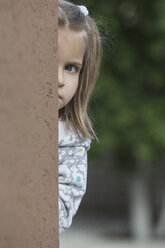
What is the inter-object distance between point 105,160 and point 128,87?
15.9 ft

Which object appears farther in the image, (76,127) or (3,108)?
(76,127)

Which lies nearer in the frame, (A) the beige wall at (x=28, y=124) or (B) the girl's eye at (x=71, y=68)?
(A) the beige wall at (x=28, y=124)

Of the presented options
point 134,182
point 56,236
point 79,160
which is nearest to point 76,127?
point 79,160

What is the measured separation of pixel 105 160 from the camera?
17906mm

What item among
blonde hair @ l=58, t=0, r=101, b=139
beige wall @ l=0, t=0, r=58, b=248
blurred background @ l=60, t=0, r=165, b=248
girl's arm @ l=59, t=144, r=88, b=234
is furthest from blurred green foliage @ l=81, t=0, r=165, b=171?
beige wall @ l=0, t=0, r=58, b=248

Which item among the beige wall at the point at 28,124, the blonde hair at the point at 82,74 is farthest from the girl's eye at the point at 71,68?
the beige wall at the point at 28,124

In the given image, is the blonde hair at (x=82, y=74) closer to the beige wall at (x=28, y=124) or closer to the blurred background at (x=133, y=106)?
the beige wall at (x=28, y=124)

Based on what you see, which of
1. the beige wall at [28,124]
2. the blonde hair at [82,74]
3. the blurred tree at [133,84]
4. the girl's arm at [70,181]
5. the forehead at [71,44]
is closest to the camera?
the beige wall at [28,124]

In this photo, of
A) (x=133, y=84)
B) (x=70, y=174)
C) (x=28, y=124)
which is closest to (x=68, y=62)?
(x=70, y=174)

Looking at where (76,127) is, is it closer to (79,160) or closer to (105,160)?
(79,160)

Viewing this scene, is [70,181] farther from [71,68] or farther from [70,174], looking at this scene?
[71,68]

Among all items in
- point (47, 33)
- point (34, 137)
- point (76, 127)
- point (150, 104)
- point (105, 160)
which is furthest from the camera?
point (105, 160)

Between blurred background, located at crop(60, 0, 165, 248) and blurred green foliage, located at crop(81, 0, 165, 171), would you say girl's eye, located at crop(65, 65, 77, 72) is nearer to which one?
blurred background, located at crop(60, 0, 165, 248)

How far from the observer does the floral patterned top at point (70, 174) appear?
2305mm
